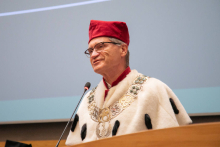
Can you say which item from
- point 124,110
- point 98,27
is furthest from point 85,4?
point 124,110

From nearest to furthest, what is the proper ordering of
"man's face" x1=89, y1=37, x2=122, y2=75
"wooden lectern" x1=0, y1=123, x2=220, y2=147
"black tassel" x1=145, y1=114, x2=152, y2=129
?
"wooden lectern" x1=0, y1=123, x2=220, y2=147, "black tassel" x1=145, y1=114, x2=152, y2=129, "man's face" x1=89, y1=37, x2=122, y2=75

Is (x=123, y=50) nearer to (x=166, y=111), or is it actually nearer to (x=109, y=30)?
(x=109, y=30)

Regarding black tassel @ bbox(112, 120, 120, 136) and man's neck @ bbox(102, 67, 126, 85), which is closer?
black tassel @ bbox(112, 120, 120, 136)

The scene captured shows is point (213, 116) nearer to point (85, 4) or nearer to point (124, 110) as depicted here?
point (124, 110)

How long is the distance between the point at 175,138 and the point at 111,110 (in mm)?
638

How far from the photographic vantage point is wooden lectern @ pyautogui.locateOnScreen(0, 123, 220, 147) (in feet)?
1.74

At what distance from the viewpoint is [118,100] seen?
1.19 metres

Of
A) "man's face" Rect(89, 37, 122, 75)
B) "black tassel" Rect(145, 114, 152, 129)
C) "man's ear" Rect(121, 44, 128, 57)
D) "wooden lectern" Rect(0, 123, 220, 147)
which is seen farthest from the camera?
"man's ear" Rect(121, 44, 128, 57)

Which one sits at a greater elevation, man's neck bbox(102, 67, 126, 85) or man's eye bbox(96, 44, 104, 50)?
man's eye bbox(96, 44, 104, 50)

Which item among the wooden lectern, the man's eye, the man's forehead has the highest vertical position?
the man's forehead

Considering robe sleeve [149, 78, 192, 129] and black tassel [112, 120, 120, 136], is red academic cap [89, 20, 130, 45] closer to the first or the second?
robe sleeve [149, 78, 192, 129]

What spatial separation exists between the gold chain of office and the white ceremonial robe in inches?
0.8

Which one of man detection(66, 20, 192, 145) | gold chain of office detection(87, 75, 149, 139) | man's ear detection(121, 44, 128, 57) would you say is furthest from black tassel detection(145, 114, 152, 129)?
man's ear detection(121, 44, 128, 57)

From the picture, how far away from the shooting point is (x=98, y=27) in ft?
4.33
